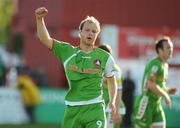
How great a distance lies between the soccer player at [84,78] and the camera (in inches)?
422

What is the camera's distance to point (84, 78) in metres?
10.7

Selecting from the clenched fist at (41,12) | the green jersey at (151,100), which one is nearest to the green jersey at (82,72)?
the clenched fist at (41,12)

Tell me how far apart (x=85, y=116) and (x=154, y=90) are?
3.19m

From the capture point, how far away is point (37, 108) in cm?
2334

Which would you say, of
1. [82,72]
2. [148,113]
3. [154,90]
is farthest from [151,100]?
[82,72]

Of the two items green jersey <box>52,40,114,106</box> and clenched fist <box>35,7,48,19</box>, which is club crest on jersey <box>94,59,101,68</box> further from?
clenched fist <box>35,7,48,19</box>

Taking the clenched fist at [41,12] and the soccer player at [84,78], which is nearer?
the clenched fist at [41,12]

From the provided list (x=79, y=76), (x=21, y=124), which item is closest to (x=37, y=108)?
(x=21, y=124)

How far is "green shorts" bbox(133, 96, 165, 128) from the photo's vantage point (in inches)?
550

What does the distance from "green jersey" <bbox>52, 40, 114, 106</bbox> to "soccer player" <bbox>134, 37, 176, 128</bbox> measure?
295cm

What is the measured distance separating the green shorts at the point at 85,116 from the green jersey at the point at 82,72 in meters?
0.07

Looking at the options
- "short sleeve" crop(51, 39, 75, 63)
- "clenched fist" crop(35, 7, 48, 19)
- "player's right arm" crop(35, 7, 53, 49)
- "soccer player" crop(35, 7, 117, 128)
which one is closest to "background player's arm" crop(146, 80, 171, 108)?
"soccer player" crop(35, 7, 117, 128)

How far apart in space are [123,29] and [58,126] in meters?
4.33

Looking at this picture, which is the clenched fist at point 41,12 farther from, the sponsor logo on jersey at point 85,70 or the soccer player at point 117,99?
the soccer player at point 117,99
